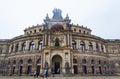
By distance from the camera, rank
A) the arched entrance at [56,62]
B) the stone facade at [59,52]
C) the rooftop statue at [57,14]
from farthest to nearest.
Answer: the rooftop statue at [57,14] < the arched entrance at [56,62] < the stone facade at [59,52]

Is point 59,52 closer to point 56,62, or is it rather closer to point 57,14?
point 56,62

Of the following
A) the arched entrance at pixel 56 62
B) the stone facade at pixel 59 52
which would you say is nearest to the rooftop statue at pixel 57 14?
the stone facade at pixel 59 52

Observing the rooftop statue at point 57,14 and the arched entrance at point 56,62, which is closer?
the arched entrance at point 56,62

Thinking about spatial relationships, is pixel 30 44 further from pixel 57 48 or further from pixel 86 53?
pixel 86 53

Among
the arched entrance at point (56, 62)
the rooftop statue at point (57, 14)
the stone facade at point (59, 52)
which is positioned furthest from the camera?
the rooftop statue at point (57, 14)

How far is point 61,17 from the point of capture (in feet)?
153

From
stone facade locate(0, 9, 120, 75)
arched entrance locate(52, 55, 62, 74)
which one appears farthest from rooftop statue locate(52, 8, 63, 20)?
arched entrance locate(52, 55, 62, 74)

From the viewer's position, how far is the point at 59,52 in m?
39.3

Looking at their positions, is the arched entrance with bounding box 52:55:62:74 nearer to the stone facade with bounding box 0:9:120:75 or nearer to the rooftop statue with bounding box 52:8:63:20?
the stone facade with bounding box 0:9:120:75

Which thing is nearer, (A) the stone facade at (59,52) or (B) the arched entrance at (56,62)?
(A) the stone facade at (59,52)

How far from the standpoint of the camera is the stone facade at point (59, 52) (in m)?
39.4

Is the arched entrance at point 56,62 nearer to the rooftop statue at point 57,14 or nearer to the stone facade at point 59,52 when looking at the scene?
the stone facade at point 59,52

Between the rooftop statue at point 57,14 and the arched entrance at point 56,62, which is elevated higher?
the rooftop statue at point 57,14

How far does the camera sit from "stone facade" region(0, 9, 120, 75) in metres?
39.4
